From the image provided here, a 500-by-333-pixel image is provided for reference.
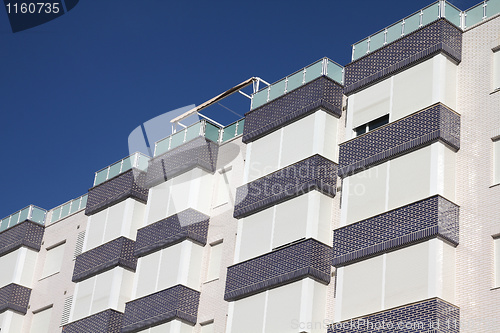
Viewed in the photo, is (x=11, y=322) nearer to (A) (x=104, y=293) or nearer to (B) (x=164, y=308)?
(A) (x=104, y=293)

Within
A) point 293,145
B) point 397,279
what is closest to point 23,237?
point 293,145

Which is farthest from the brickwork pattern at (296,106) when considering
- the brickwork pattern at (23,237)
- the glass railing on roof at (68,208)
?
the brickwork pattern at (23,237)

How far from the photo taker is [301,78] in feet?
126

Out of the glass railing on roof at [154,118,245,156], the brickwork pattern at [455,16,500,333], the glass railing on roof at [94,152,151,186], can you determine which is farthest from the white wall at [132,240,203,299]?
the brickwork pattern at [455,16,500,333]

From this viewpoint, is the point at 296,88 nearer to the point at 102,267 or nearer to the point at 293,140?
the point at 293,140

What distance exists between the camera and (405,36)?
34.4 metres

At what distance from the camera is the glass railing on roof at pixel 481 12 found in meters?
33.2

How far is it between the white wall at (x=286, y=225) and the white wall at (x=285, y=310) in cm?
191

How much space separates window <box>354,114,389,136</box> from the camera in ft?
112

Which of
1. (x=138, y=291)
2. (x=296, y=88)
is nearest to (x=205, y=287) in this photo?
(x=138, y=291)

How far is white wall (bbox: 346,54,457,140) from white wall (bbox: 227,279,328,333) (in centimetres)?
612

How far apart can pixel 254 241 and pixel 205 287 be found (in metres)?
4.29

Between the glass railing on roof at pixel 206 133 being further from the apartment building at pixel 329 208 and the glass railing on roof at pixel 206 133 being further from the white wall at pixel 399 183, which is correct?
the white wall at pixel 399 183

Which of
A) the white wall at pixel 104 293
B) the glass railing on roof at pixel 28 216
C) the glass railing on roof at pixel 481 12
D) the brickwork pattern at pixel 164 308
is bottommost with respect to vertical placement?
the brickwork pattern at pixel 164 308
